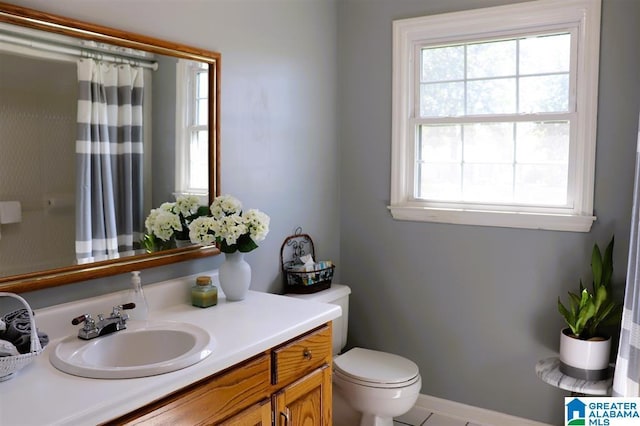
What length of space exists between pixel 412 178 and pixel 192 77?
138 centimetres

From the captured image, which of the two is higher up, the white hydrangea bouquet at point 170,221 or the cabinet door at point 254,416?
the white hydrangea bouquet at point 170,221

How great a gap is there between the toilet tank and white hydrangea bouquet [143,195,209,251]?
78cm

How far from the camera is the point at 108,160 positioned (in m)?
2.02

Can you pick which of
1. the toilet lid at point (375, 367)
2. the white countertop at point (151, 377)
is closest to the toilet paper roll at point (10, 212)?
the white countertop at point (151, 377)

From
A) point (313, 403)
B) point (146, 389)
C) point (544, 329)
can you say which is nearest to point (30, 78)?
point (146, 389)

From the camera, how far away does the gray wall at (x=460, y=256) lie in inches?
102

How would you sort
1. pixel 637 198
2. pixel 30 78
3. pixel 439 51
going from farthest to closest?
pixel 439 51 → pixel 637 198 → pixel 30 78

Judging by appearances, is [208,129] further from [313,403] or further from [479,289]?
[479,289]

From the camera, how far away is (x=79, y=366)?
1523 millimetres

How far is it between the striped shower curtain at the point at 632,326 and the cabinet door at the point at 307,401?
1.22 meters

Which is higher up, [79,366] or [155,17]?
[155,17]

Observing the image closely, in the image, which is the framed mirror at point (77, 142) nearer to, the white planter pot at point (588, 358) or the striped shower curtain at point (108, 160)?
the striped shower curtain at point (108, 160)

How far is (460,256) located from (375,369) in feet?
2.52

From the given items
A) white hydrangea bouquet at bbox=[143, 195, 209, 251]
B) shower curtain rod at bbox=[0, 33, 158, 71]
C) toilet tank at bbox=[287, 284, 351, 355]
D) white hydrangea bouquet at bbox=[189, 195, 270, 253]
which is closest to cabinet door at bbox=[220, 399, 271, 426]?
white hydrangea bouquet at bbox=[189, 195, 270, 253]
